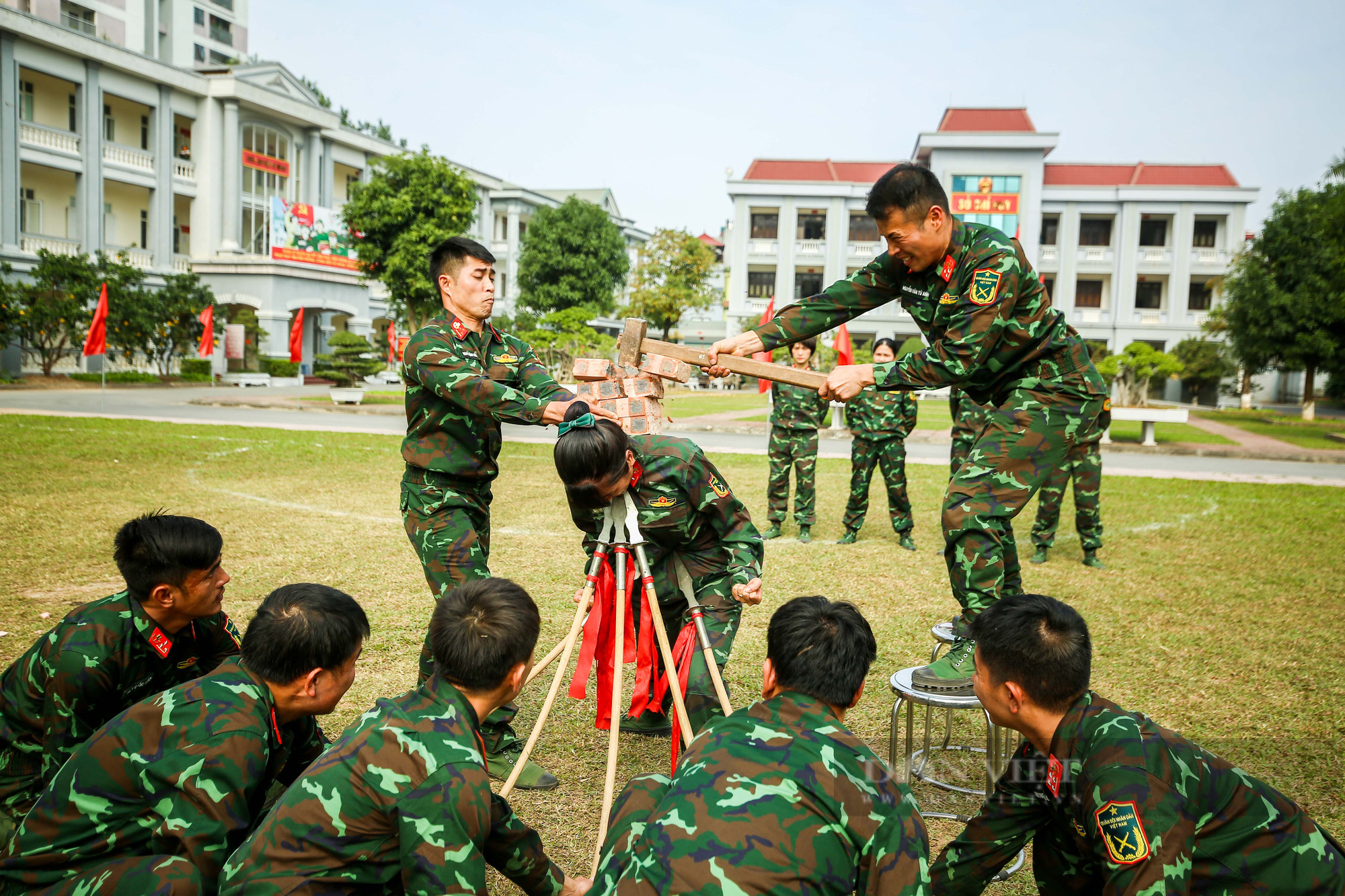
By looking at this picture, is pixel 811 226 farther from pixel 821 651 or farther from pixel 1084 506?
pixel 821 651

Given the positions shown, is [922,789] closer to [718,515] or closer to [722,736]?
[718,515]

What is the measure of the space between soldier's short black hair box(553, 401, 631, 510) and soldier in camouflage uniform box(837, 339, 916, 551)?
5.63 metres

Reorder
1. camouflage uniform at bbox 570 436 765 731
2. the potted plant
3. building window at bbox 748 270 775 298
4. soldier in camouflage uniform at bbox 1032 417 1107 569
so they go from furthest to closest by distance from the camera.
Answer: building window at bbox 748 270 775 298, the potted plant, soldier in camouflage uniform at bbox 1032 417 1107 569, camouflage uniform at bbox 570 436 765 731

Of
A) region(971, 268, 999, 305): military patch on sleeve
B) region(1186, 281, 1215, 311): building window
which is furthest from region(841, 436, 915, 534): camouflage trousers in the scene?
region(1186, 281, 1215, 311): building window

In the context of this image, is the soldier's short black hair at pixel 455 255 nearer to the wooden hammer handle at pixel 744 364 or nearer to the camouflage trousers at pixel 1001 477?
the wooden hammer handle at pixel 744 364

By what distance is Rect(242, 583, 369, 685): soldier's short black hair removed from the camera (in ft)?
7.77

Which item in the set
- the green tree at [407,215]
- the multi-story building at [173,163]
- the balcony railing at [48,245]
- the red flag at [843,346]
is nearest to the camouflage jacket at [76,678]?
the red flag at [843,346]

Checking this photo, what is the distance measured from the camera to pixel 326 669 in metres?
2.43

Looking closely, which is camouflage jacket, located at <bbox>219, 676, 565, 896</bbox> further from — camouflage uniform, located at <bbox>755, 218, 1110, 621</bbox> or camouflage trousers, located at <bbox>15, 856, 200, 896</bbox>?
camouflage uniform, located at <bbox>755, 218, 1110, 621</bbox>

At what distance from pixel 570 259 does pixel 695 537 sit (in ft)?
135

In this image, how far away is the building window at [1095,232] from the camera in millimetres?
42594

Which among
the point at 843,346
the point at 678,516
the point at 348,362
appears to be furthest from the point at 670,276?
the point at 678,516

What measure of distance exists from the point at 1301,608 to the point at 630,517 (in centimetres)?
557

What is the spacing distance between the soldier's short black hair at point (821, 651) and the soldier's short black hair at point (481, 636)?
63 centimetres
